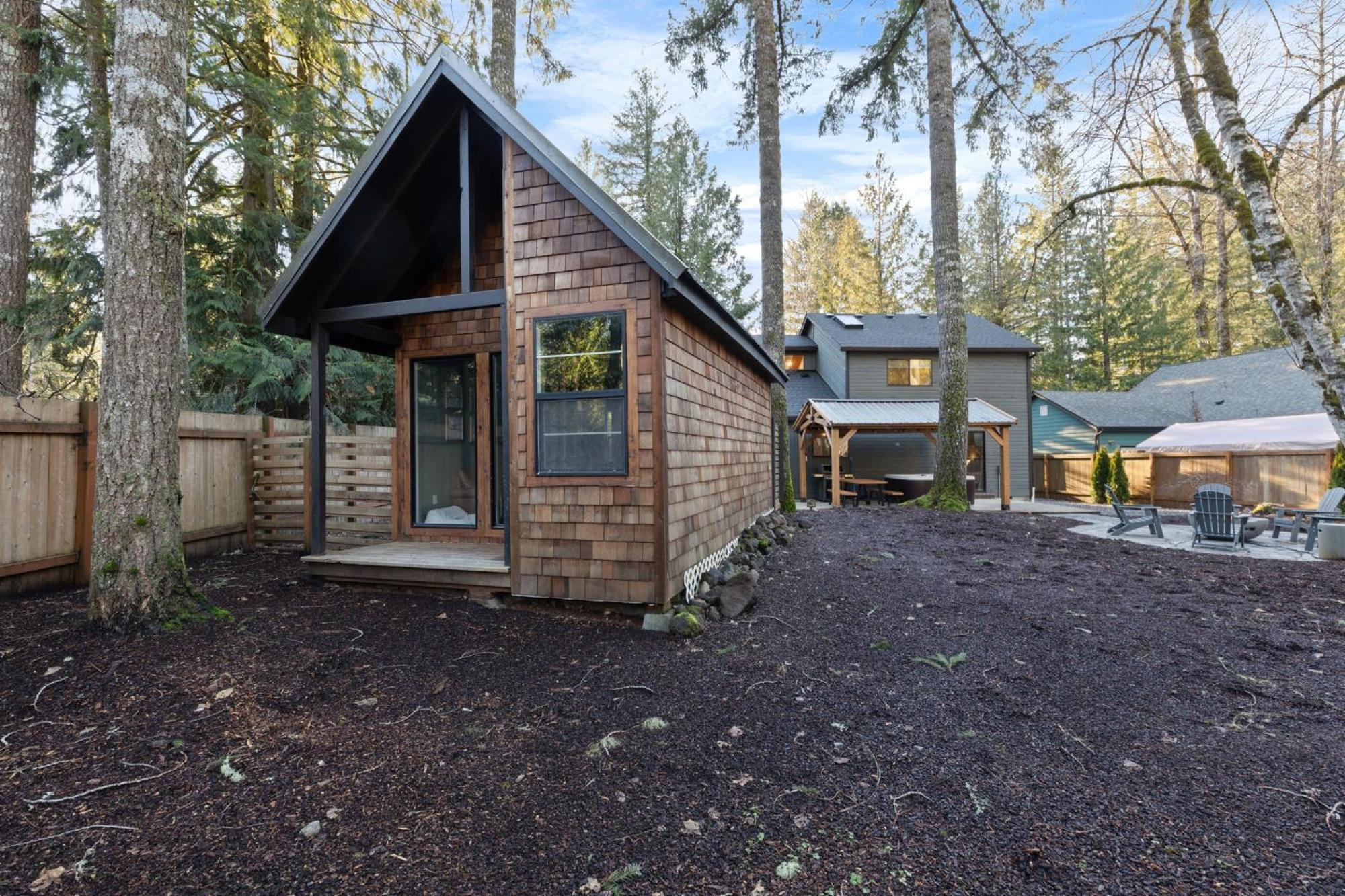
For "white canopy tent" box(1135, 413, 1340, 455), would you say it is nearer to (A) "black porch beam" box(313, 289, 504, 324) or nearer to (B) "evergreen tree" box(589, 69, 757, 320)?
(B) "evergreen tree" box(589, 69, 757, 320)

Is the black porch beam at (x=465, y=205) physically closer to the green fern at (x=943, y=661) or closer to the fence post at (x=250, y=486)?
the green fern at (x=943, y=661)

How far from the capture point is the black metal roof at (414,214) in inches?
166

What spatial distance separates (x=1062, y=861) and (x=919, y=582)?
389 cm

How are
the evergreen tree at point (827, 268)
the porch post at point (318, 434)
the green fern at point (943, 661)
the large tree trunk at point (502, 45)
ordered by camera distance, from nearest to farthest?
the green fern at point (943, 661), the porch post at point (318, 434), the large tree trunk at point (502, 45), the evergreen tree at point (827, 268)

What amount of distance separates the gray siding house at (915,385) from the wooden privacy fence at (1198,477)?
1464 mm

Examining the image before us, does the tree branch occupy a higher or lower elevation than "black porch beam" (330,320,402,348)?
higher

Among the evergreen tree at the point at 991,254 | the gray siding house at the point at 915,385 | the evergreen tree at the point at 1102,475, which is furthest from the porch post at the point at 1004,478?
the evergreen tree at the point at 991,254

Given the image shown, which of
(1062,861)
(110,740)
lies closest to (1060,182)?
(1062,861)

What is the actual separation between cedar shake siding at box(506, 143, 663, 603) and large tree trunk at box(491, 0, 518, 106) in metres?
5.11

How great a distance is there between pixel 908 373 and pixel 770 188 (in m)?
10.2

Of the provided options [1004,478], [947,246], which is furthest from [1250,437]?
[947,246]

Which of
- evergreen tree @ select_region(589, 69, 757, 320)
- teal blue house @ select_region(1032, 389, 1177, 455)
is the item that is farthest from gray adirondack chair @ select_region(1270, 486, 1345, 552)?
evergreen tree @ select_region(589, 69, 757, 320)

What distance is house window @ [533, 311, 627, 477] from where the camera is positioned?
4.39m

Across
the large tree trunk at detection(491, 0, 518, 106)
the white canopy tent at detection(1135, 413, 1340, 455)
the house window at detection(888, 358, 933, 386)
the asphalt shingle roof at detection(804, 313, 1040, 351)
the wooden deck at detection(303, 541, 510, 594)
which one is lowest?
the wooden deck at detection(303, 541, 510, 594)
